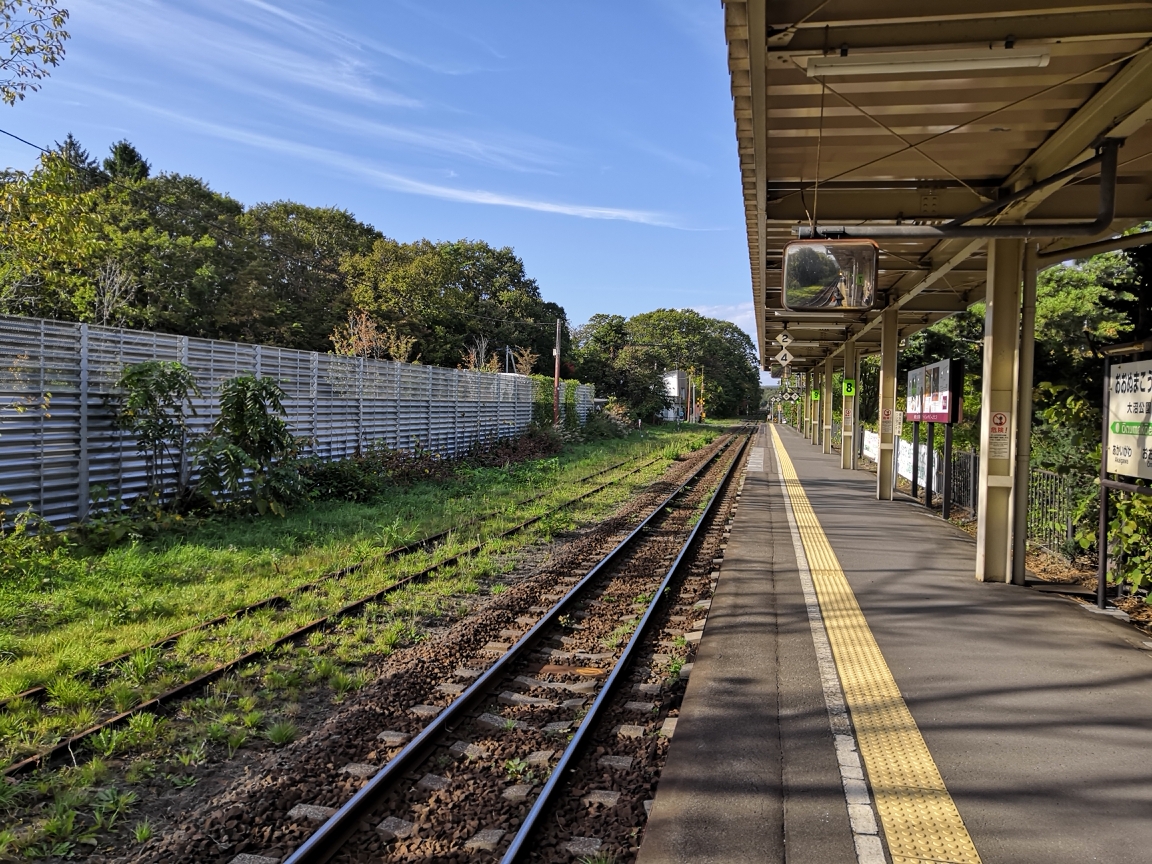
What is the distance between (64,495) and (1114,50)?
36.0ft

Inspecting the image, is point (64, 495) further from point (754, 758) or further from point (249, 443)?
point (754, 758)

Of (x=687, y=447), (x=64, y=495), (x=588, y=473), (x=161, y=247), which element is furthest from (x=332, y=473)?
(x=161, y=247)

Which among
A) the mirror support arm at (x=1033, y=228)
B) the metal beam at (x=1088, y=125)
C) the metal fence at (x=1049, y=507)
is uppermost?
the metal beam at (x=1088, y=125)

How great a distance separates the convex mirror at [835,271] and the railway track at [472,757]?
10.6 ft

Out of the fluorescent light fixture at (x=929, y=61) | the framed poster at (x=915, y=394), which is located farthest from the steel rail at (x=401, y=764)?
the framed poster at (x=915, y=394)

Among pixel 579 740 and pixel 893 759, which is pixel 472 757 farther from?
pixel 893 759

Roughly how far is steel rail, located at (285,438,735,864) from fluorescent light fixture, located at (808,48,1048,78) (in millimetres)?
4867

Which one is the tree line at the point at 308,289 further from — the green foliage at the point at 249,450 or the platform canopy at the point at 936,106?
the platform canopy at the point at 936,106

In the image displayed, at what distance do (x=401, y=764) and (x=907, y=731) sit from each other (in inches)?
111

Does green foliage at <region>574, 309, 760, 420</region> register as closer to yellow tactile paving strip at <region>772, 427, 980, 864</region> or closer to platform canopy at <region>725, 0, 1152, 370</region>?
platform canopy at <region>725, 0, 1152, 370</region>

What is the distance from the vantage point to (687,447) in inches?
1282

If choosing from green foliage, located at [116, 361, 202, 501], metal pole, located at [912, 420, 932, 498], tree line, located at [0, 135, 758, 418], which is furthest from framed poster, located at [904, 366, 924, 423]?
tree line, located at [0, 135, 758, 418]

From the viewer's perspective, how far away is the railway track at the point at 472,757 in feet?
11.3

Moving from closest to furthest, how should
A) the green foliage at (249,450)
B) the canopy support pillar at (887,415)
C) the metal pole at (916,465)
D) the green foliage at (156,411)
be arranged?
the green foliage at (156,411) → the green foliage at (249,450) → the canopy support pillar at (887,415) → the metal pole at (916,465)
